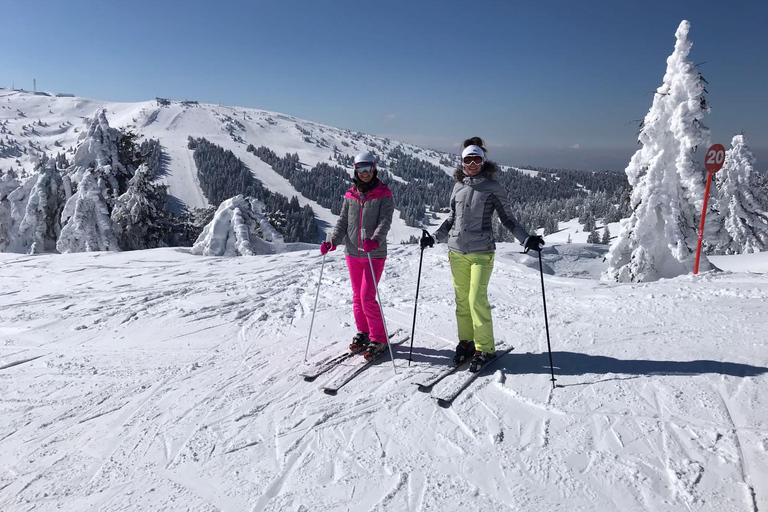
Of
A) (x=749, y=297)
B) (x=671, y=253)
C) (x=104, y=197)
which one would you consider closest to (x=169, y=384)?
(x=749, y=297)

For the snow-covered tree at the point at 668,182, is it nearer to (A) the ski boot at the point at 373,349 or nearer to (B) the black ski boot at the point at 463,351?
(B) the black ski boot at the point at 463,351

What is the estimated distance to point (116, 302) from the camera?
7.98 m

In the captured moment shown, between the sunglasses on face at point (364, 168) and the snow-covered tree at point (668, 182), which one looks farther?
the snow-covered tree at point (668, 182)

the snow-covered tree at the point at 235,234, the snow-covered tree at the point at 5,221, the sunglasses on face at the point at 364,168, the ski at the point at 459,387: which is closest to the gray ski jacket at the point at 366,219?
the sunglasses on face at the point at 364,168

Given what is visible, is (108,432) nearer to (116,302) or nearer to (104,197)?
(116,302)

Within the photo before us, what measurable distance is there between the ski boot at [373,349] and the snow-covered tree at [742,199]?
30829 millimetres

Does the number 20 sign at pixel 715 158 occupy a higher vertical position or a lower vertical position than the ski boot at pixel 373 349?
higher

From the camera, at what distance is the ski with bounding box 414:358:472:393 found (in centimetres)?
422

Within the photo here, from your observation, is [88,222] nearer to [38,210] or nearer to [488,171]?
[38,210]

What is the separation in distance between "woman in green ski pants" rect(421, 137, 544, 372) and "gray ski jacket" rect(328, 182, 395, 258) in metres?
0.53

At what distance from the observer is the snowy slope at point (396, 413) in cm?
289

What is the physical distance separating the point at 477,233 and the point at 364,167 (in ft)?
4.82

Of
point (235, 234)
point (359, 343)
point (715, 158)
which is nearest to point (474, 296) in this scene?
point (359, 343)

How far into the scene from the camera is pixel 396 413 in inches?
152
